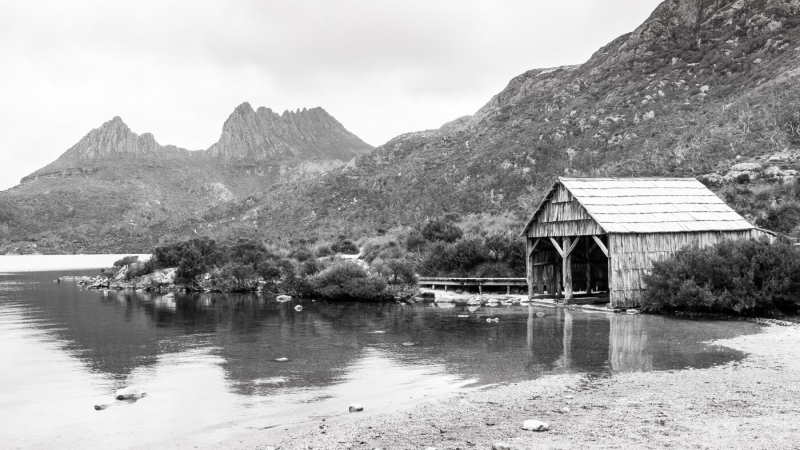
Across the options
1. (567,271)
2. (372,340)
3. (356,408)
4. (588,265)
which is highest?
(588,265)

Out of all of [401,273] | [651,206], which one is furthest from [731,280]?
[401,273]

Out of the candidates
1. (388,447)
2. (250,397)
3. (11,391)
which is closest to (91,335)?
(11,391)

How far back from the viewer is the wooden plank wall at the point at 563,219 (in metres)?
24.7

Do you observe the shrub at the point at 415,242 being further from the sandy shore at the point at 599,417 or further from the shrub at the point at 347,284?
the sandy shore at the point at 599,417

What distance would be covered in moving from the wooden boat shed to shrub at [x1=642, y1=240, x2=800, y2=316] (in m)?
0.94

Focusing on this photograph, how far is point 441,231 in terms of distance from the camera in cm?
→ 4238

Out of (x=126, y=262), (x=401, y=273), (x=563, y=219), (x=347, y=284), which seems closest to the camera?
(x=563, y=219)

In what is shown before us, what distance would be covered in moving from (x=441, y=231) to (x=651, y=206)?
1857 centimetres

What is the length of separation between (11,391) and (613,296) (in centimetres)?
1940

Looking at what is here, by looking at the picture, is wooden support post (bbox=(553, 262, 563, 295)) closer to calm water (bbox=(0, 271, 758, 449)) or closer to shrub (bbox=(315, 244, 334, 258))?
calm water (bbox=(0, 271, 758, 449))

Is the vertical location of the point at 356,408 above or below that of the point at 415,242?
below

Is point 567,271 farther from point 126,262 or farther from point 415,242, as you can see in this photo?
point 126,262

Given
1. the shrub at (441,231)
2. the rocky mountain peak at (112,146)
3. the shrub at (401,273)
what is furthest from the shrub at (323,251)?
the rocky mountain peak at (112,146)

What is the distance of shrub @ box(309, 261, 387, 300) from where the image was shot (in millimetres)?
32656
